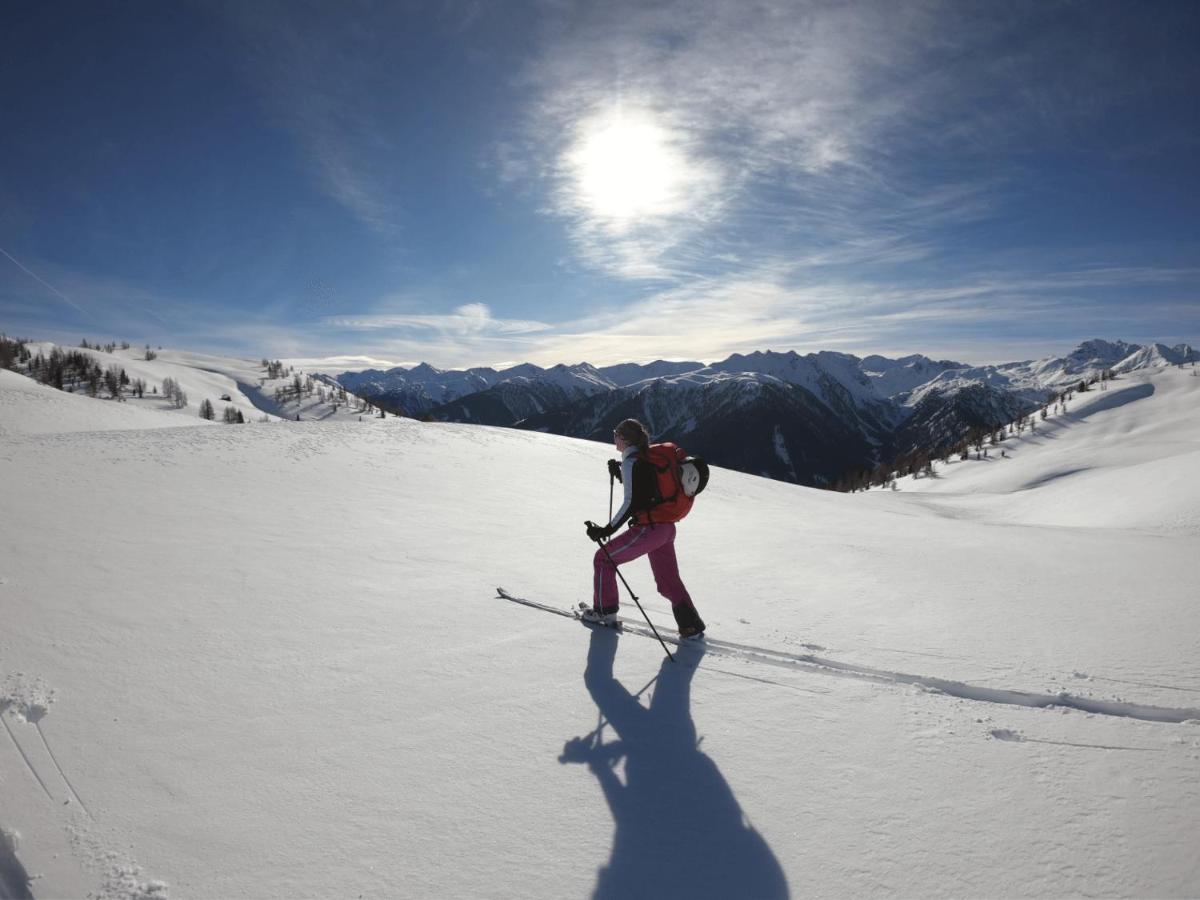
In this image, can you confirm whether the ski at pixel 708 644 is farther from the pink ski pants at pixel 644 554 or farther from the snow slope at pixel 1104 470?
the snow slope at pixel 1104 470

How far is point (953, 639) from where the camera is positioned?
586 cm

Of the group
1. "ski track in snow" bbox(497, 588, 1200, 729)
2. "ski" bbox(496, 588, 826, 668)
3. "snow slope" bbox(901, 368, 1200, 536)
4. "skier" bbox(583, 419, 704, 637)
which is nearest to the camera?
"ski track in snow" bbox(497, 588, 1200, 729)

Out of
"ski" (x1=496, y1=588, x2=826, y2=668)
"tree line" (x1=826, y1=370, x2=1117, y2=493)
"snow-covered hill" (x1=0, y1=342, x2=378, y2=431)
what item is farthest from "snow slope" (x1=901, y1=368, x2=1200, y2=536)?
"snow-covered hill" (x1=0, y1=342, x2=378, y2=431)

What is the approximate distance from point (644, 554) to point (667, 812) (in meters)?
2.81

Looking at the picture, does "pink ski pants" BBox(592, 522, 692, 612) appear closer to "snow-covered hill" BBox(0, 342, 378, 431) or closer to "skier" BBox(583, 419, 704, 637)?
"skier" BBox(583, 419, 704, 637)

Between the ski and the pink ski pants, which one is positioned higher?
the pink ski pants

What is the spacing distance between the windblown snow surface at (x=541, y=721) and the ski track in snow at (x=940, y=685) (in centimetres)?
3

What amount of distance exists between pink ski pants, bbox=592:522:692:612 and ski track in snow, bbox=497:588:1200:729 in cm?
42

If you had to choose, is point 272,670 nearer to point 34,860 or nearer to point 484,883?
point 34,860

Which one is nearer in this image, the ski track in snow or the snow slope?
the ski track in snow

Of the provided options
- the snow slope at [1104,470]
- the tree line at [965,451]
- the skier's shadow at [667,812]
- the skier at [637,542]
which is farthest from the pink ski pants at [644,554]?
the tree line at [965,451]

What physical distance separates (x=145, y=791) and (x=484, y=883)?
2.11 m

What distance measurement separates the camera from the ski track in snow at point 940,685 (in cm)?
414

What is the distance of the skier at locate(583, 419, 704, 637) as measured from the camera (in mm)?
5695
